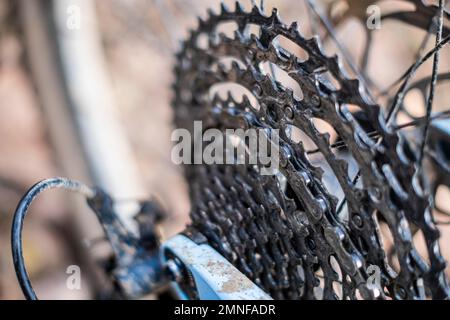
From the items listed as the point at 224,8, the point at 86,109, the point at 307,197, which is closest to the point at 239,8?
the point at 224,8

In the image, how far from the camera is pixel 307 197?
0.40 metres

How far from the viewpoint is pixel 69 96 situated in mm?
1234

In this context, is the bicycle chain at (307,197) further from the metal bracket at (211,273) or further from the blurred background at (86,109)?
the blurred background at (86,109)

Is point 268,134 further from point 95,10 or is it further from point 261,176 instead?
point 95,10

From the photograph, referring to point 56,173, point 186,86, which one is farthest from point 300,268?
point 56,173

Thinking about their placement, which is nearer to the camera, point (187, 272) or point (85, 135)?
point (187, 272)

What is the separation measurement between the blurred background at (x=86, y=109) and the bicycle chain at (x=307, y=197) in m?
0.62

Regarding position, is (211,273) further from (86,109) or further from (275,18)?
(86,109)

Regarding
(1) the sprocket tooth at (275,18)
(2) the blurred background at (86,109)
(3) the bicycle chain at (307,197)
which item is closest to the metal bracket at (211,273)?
(3) the bicycle chain at (307,197)

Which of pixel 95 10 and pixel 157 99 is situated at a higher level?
pixel 95 10

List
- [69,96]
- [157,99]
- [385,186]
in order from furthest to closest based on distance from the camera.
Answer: [157,99] < [69,96] < [385,186]

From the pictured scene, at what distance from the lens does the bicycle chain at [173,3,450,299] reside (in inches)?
14.3

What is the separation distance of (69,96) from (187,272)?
2.68ft

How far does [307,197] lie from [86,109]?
92 centimetres
